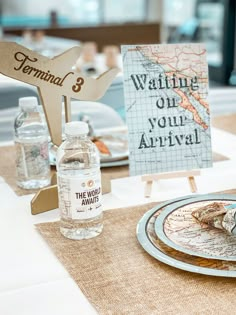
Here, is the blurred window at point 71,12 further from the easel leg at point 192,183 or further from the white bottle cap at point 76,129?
the white bottle cap at point 76,129

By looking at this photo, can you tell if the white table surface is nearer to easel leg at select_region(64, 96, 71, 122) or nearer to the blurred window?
easel leg at select_region(64, 96, 71, 122)

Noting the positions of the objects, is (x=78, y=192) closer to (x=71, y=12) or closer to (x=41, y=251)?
(x=41, y=251)

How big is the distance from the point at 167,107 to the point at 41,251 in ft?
1.25

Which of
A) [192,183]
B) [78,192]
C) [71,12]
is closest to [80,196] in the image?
[78,192]

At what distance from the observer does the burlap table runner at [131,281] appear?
0.67 m

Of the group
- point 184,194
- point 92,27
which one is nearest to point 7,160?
point 184,194

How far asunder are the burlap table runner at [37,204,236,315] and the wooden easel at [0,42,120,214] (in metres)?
0.13

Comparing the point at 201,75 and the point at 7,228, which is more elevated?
the point at 201,75

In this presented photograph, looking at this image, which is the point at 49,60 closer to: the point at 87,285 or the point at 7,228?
the point at 7,228

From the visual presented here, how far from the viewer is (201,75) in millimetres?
1047

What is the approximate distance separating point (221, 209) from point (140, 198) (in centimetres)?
25

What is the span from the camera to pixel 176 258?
2.52 feet

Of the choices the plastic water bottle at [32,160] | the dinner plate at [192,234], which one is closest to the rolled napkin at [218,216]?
the dinner plate at [192,234]

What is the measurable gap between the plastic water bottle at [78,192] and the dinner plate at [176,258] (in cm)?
8
